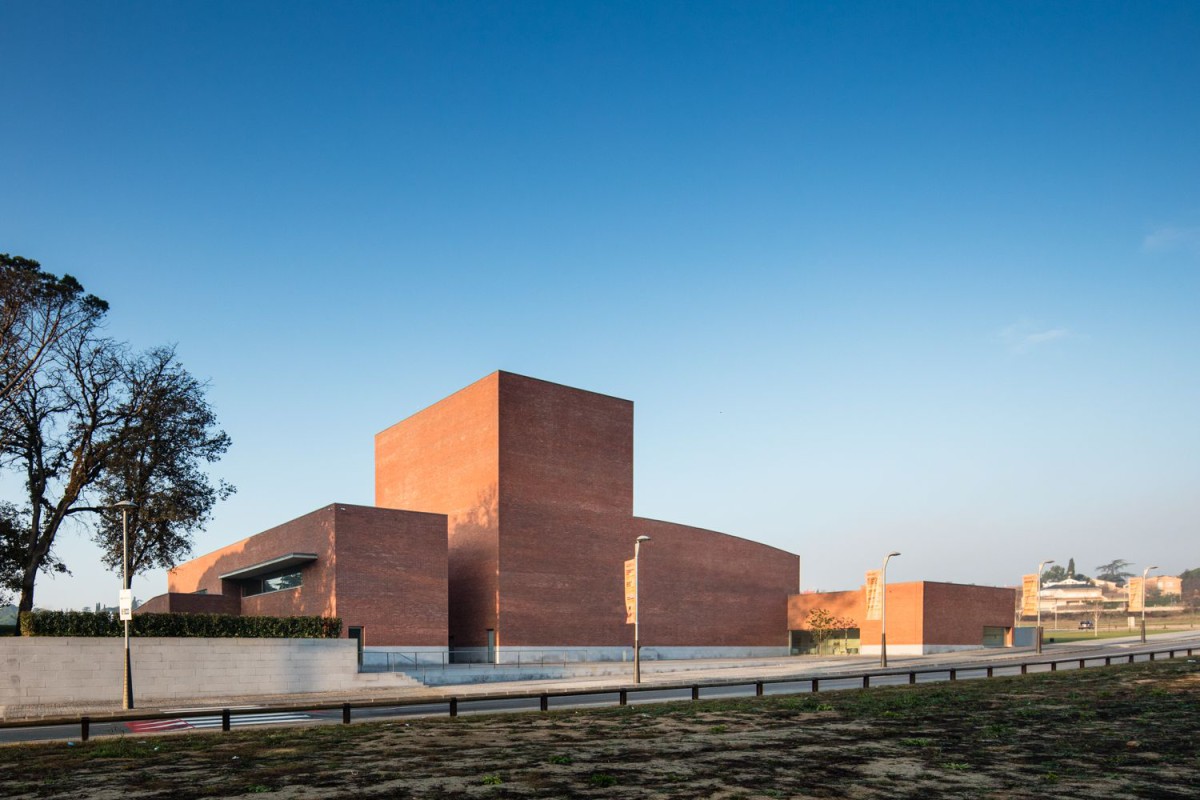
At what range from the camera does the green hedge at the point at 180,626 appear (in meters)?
35.8

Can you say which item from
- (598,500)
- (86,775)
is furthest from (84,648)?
(598,500)

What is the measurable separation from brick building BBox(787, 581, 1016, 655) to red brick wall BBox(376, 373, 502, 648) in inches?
1274

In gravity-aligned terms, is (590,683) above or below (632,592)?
below

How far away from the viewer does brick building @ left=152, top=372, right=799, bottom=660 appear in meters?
51.0

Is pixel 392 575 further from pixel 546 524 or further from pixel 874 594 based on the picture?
pixel 874 594

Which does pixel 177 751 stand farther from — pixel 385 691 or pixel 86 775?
pixel 385 691

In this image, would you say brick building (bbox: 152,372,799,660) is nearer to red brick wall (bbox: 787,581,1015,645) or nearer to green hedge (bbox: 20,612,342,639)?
green hedge (bbox: 20,612,342,639)

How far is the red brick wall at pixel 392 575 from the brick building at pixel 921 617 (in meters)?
37.8

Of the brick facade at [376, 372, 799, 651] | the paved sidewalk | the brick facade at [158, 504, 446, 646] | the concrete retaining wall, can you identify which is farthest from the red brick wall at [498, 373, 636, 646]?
the concrete retaining wall

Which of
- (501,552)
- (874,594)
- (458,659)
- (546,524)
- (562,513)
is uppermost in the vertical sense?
(562,513)

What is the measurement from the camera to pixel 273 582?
59.0m

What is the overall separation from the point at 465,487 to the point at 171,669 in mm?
26333

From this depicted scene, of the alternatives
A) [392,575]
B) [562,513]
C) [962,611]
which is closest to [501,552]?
[562,513]

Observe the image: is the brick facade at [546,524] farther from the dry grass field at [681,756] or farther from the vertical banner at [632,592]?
the dry grass field at [681,756]
